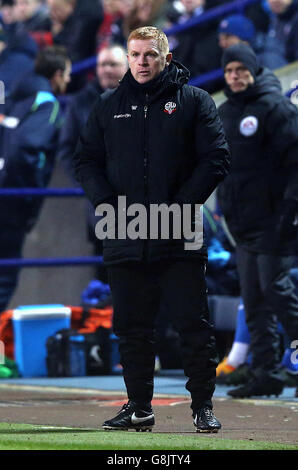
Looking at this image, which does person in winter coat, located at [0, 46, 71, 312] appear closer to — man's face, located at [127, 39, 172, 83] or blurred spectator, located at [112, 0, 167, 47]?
blurred spectator, located at [112, 0, 167, 47]

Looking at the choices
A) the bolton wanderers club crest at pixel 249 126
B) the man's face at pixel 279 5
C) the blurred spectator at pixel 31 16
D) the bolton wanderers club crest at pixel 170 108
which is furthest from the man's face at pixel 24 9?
the bolton wanderers club crest at pixel 170 108

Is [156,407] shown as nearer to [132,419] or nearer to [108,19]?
[132,419]

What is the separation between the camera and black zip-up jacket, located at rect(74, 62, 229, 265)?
627cm

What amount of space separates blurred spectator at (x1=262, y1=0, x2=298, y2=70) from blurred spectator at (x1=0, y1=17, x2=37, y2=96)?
255 centimetres

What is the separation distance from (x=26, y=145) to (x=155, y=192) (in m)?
5.79

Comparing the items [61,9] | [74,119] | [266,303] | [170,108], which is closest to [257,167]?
[266,303]

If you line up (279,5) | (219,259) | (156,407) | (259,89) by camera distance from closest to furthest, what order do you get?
(156,407), (259,89), (219,259), (279,5)

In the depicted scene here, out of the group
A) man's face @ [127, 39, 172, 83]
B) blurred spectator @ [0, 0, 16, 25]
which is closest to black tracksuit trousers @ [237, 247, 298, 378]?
man's face @ [127, 39, 172, 83]

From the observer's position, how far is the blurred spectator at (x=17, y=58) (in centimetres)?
1384

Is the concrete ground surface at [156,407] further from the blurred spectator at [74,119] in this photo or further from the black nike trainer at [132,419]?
the blurred spectator at [74,119]

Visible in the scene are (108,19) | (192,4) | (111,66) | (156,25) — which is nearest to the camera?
(111,66)

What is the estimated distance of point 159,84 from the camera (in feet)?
20.8

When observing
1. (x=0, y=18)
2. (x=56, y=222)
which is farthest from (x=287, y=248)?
(x=0, y=18)

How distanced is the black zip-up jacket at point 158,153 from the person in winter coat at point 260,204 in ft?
7.58
